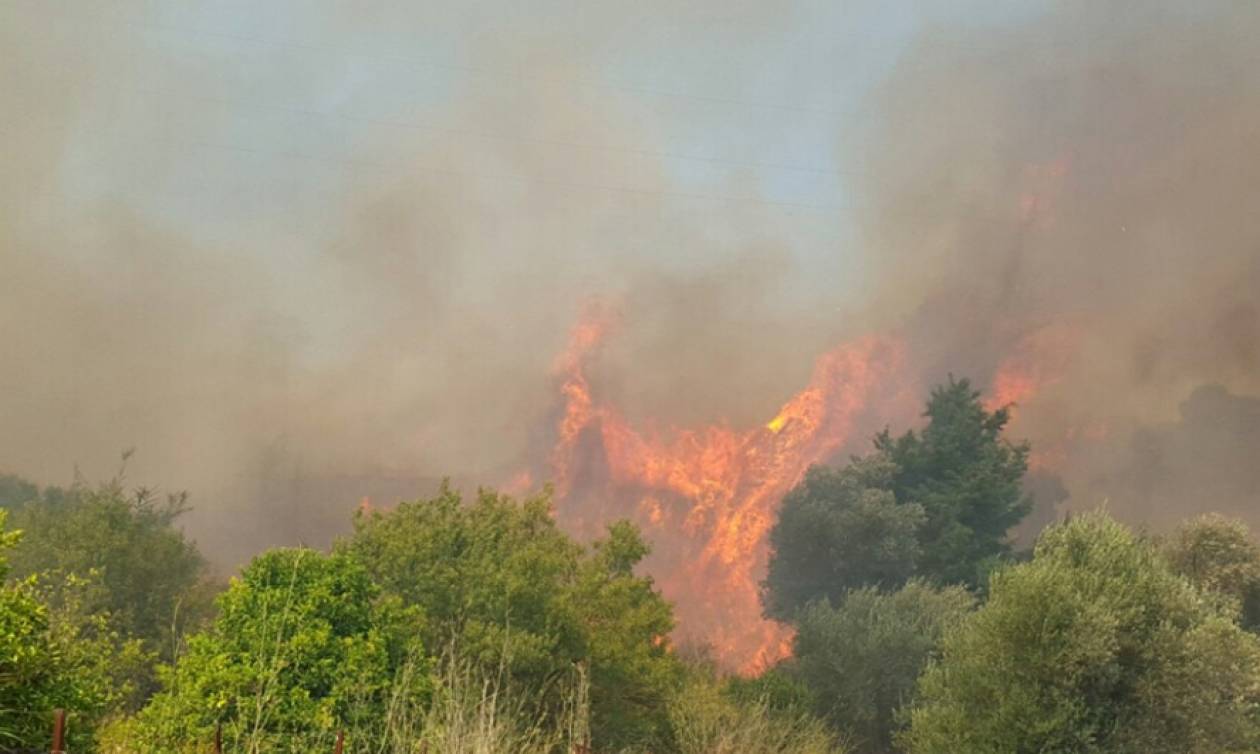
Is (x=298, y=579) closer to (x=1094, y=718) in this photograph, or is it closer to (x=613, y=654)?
(x=613, y=654)

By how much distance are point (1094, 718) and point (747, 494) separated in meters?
87.5

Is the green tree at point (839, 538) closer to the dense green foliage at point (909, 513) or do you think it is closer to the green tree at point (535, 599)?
the dense green foliage at point (909, 513)

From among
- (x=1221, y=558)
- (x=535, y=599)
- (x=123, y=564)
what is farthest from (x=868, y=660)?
(x=123, y=564)

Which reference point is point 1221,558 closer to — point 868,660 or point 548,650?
point 868,660

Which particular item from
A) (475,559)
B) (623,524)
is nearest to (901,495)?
(623,524)

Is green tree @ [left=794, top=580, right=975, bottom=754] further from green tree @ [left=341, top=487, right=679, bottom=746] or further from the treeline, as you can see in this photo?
green tree @ [left=341, top=487, right=679, bottom=746]

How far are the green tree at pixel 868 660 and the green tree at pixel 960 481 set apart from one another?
22.2 m

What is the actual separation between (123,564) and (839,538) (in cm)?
5461

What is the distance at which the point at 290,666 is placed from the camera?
1678 centimetres

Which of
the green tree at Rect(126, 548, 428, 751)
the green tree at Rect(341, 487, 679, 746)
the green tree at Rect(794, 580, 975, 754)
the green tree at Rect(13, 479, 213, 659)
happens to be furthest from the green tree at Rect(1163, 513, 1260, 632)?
the green tree at Rect(13, 479, 213, 659)

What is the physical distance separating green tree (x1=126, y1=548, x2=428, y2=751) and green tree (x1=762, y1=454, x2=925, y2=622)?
192 feet

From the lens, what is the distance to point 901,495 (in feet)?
255

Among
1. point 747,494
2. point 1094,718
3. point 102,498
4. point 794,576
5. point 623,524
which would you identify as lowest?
point 1094,718

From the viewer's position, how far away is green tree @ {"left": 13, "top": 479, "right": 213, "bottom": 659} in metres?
40.9
